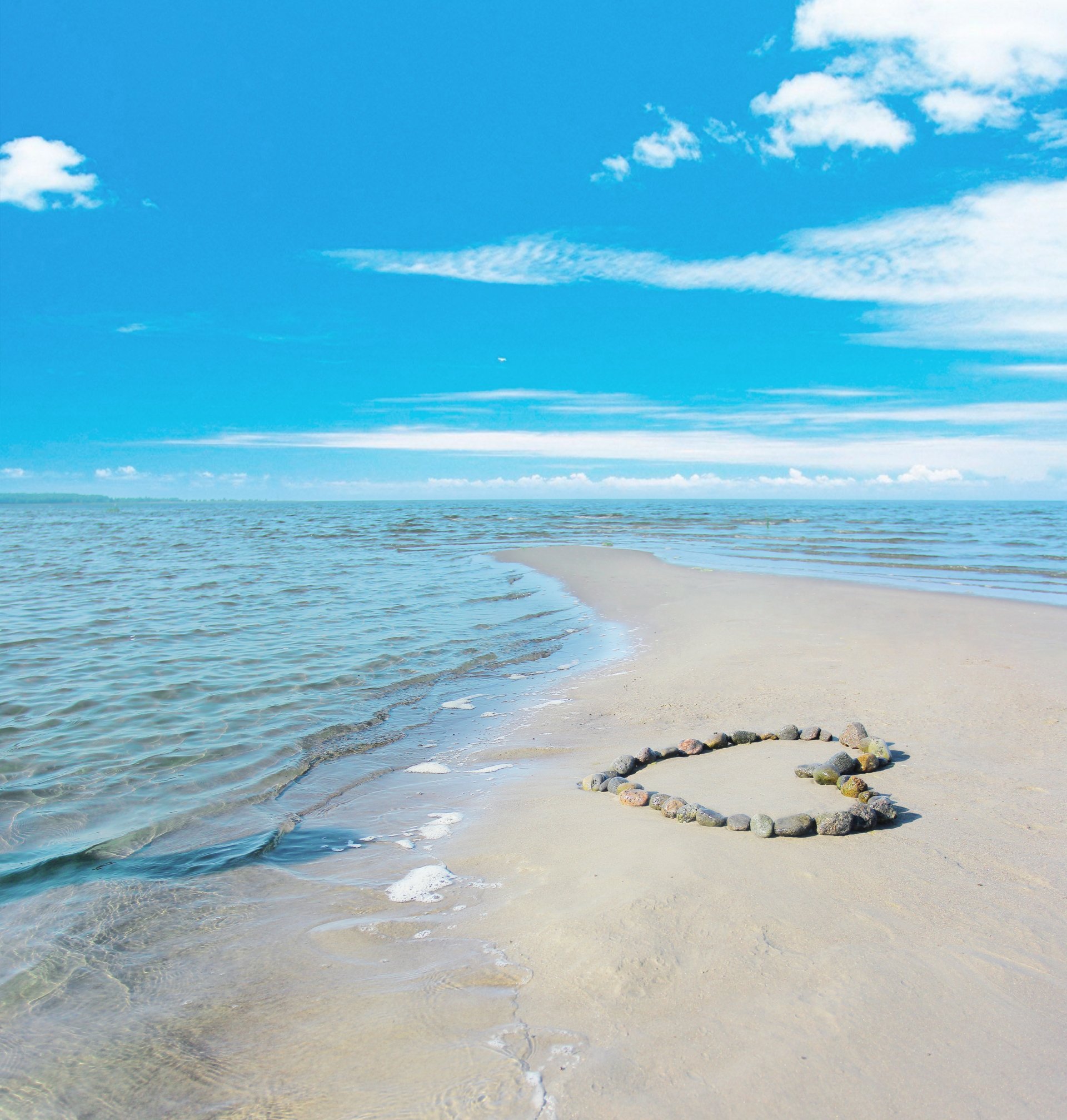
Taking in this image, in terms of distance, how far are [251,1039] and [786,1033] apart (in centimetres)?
217

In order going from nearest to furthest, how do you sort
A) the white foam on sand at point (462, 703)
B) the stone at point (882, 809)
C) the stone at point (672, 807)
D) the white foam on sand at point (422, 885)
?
the white foam on sand at point (422, 885)
the stone at point (882, 809)
the stone at point (672, 807)
the white foam on sand at point (462, 703)

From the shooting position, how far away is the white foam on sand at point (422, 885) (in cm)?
394

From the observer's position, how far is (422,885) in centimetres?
410

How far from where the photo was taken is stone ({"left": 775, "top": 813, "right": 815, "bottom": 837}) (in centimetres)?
427

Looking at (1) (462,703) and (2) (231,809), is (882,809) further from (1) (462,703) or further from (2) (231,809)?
(1) (462,703)

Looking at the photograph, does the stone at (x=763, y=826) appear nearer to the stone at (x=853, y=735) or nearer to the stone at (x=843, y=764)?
the stone at (x=843, y=764)

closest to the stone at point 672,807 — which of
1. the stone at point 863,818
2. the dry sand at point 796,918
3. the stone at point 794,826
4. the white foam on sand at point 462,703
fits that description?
the dry sand at point 796,918

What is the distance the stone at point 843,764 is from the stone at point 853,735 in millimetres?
534

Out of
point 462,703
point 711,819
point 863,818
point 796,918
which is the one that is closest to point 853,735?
point 863,818

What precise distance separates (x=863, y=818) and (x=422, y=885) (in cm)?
277

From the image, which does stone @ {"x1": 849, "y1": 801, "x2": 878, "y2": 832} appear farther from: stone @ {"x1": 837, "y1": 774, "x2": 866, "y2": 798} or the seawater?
the seawater

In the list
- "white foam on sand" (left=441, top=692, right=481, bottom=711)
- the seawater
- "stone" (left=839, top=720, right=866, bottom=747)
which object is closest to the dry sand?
"stone" (left=839, top=720, right=866, bottom=747)

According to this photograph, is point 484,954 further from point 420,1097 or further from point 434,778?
point 434,778

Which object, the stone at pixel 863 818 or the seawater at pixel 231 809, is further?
the stone at pixel 863 818
